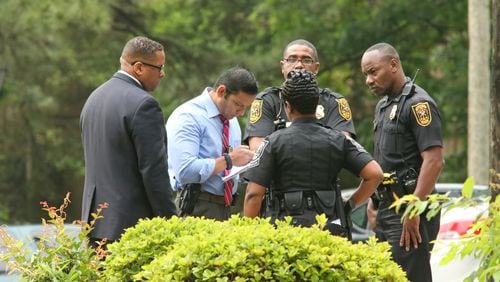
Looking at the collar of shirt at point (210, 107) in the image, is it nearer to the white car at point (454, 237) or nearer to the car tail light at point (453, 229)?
the white car at point (454, 237)

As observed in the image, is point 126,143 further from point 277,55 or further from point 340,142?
point 277,55

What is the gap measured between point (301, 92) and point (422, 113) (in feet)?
4.86

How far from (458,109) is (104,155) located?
19074 mm

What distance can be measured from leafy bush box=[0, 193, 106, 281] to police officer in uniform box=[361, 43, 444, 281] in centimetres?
240

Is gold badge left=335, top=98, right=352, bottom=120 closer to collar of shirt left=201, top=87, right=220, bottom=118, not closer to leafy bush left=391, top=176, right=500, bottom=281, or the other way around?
collar of shirt left=201, top=87, right=220, bottom=118

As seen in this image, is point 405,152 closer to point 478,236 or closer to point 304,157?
point 304,157

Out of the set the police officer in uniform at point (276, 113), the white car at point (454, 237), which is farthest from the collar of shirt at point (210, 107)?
the white car at point (454, 237)

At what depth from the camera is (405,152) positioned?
7797 mm

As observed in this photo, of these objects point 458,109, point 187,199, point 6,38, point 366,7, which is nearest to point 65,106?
point 6,38

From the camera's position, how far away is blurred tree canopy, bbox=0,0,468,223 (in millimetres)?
23906

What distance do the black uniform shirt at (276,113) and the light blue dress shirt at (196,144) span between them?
300 millimetres

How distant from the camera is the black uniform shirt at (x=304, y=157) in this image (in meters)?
6.48

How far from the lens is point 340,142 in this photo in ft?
21.6

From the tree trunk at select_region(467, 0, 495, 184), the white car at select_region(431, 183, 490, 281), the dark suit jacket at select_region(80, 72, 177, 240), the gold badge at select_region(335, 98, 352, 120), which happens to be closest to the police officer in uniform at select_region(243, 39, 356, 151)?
the gold badge at select_region(335, 98, 352, 120)
